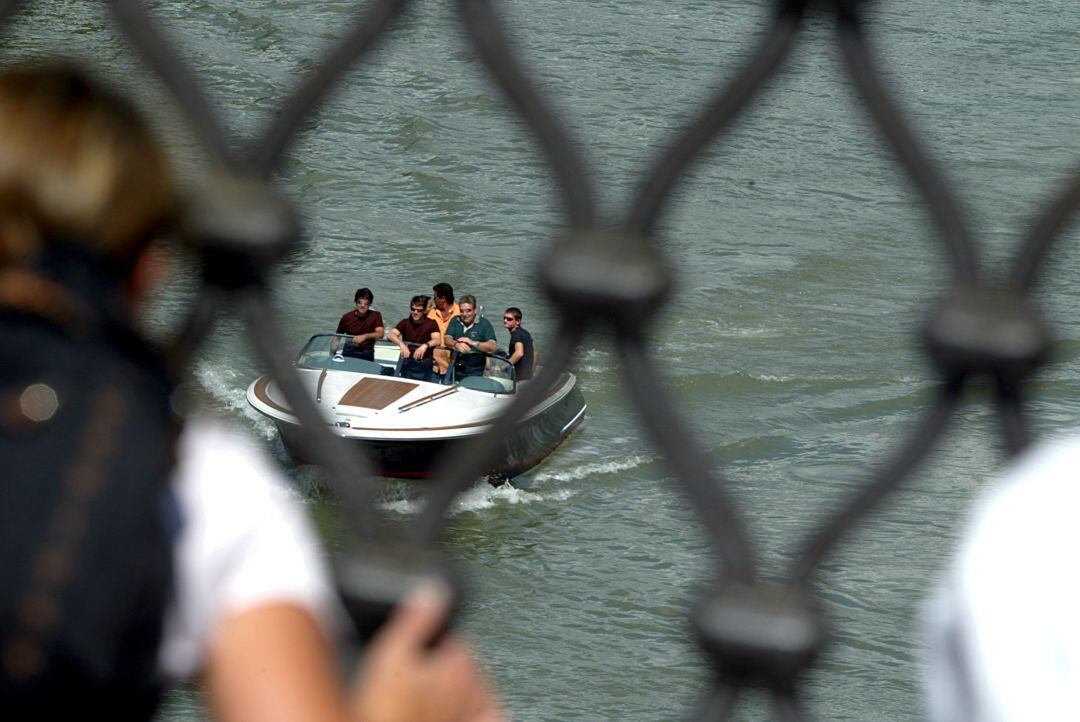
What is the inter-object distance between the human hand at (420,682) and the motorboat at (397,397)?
61.5 ft

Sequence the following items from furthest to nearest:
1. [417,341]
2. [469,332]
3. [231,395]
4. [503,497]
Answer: [231,395] < [503,497] < [417,341] < [469,332]

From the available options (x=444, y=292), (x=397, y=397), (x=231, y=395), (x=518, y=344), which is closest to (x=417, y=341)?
(x=397, y=397)

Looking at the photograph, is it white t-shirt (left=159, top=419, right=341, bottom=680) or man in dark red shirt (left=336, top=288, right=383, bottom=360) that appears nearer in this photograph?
white t-shirt (left=159, top=419, right=341, bottom=680)

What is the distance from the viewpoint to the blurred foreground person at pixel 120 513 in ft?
2.73

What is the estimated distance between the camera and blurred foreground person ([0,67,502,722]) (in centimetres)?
83

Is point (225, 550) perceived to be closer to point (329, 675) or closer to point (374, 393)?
point (329, 675)

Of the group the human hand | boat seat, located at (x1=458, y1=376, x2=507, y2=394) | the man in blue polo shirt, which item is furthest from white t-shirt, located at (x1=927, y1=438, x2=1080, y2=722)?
boat seat, located at (x1=458, y1=376, x2=507, y2=394)

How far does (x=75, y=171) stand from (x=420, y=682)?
0.34 meters

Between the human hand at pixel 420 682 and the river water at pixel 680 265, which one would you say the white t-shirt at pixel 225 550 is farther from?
the river water at pixel 680 265

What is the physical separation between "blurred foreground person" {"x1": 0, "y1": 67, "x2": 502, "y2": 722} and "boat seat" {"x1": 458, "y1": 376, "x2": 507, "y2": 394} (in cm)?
1945

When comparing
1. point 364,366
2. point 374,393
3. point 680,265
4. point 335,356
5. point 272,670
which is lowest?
point 272,670

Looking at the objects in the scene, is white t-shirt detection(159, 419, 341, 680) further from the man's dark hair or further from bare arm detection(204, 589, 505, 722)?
the man's dark hair

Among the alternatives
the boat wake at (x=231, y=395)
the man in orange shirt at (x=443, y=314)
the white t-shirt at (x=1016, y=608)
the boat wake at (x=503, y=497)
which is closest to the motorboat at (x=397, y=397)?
the man in orange shirt at (x=443, y=314)

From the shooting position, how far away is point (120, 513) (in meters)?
0.85
